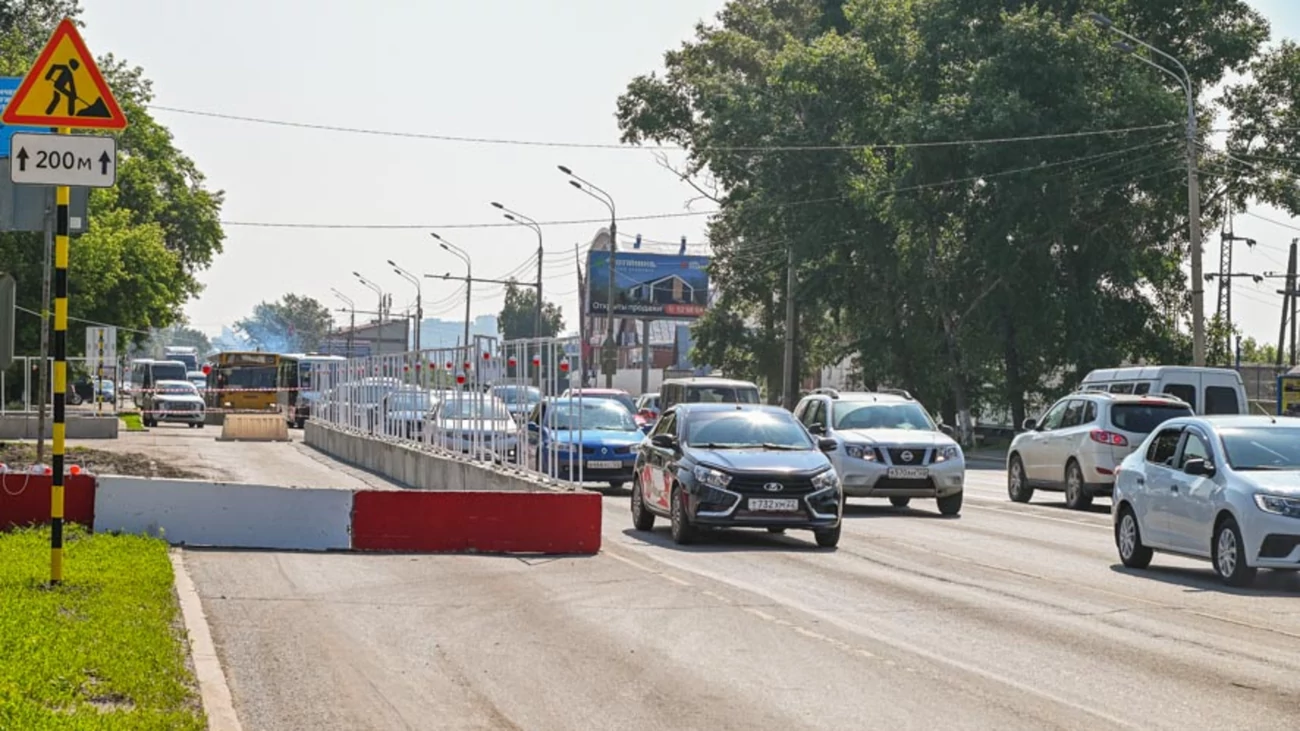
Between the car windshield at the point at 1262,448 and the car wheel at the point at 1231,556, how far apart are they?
0.65 metres

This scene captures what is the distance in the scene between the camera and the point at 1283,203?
53375 millimetres

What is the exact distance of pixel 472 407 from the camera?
2719 cm

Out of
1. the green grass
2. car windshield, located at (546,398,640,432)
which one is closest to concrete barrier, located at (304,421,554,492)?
car windshield, located at (546,398,640,432)

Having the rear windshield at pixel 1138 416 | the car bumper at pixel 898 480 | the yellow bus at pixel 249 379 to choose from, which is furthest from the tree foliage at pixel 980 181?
the car bumper at pixel 898 480

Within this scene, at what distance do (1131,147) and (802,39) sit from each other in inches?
1060

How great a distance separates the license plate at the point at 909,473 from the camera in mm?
25516

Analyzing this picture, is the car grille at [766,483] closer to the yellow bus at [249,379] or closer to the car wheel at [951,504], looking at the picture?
the car wheel at [951,504]

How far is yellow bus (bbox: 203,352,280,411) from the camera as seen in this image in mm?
72125

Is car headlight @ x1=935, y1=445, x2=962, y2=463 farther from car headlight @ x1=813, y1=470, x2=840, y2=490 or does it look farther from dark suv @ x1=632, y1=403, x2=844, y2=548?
car headlight @ x1=813, y1=470, x2=840, y2=490

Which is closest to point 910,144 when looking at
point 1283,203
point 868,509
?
point 1283,203

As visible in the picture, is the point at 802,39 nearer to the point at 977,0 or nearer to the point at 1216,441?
the point at 977,0

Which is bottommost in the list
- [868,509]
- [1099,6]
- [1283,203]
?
[868,509]

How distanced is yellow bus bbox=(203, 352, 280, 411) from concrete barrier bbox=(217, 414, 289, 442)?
1587cm

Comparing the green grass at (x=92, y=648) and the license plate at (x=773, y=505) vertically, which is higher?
the license plate at (x=773, y=505)
